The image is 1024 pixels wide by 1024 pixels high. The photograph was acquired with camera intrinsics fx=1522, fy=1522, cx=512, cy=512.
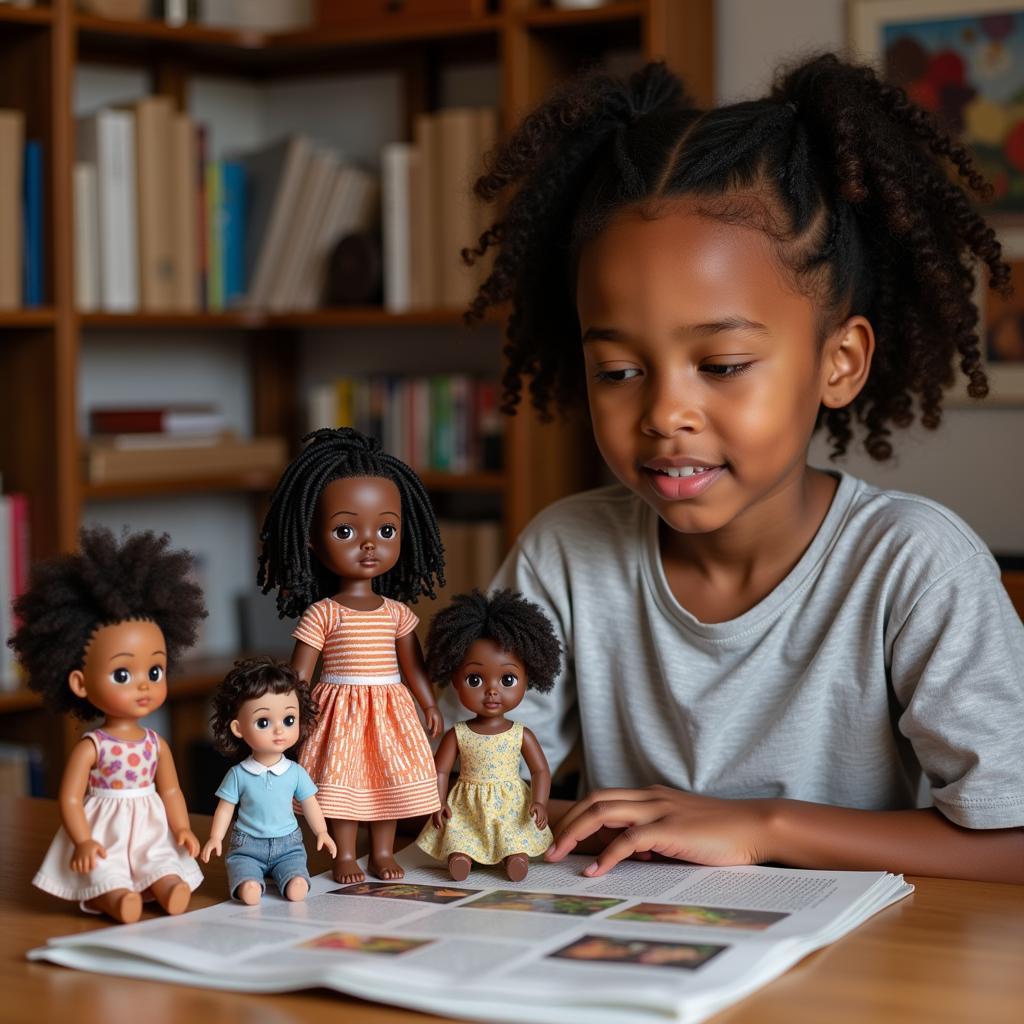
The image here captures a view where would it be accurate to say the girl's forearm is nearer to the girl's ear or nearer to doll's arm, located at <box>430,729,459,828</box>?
doll's arm, located at <box>430,729,459,828</box>

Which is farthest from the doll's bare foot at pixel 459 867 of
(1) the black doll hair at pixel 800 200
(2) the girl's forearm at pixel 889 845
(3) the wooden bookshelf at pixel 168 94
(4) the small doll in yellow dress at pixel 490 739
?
(3) the wooden bookshelf at pixel 168 94

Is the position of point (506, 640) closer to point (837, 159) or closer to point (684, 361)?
point (684, 361)

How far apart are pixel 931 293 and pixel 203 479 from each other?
72.4 inches

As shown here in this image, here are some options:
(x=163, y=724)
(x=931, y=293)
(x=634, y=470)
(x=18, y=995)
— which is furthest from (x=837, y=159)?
(x=163, y=724)

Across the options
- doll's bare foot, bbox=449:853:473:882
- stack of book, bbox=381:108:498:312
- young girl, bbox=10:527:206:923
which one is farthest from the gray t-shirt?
stack of book, bbox=381:108:498:312

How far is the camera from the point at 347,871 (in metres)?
0.95

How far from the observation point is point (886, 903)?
92cm

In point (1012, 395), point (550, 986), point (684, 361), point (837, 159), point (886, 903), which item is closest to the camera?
point (550, 986)

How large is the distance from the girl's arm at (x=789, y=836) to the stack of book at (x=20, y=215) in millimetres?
1824

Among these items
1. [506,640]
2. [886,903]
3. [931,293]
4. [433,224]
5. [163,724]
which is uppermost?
[433,224]

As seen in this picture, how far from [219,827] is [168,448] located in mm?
2018

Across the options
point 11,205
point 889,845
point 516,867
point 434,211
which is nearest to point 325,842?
point 516,867

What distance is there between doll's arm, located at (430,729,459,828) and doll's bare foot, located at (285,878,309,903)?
0.36ft

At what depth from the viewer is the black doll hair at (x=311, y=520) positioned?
95 centimetres
